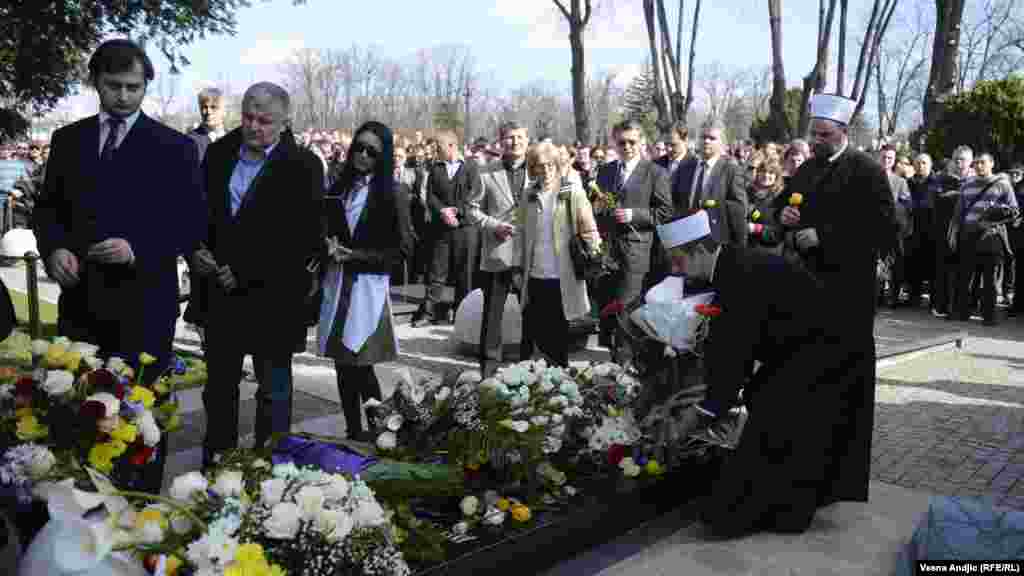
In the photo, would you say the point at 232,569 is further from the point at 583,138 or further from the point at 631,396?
→ the point at 583,138

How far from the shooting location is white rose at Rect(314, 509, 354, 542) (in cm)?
292

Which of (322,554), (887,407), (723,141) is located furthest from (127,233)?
(723,141)

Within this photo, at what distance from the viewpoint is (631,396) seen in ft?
16.8

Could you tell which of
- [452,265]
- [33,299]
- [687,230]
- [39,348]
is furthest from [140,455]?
[452,265]

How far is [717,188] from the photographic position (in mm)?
9086

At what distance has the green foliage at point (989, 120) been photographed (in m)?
14.8

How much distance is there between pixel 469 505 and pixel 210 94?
14.8ft

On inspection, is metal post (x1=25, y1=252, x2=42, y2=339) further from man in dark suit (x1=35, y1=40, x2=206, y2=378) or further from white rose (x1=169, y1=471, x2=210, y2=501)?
white rose (x1=169, y1=471, x2=210, y2=501)

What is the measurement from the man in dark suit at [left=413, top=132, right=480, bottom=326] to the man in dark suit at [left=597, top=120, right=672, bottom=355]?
2275mm

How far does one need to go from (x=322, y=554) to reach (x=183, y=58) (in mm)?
4262

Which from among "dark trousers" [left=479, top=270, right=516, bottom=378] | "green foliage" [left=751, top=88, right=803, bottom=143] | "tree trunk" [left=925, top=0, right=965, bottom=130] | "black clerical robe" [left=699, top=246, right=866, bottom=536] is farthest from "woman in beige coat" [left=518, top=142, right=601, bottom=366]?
"green foliage" [left=751, top=88, right=803, bottom=143]

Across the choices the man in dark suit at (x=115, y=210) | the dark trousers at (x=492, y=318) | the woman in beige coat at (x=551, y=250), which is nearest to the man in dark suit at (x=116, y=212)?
the man in dark suit at (x=115, y=210)

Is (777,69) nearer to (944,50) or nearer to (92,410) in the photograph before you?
(944,50)

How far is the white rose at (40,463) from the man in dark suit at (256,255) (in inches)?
67.1
